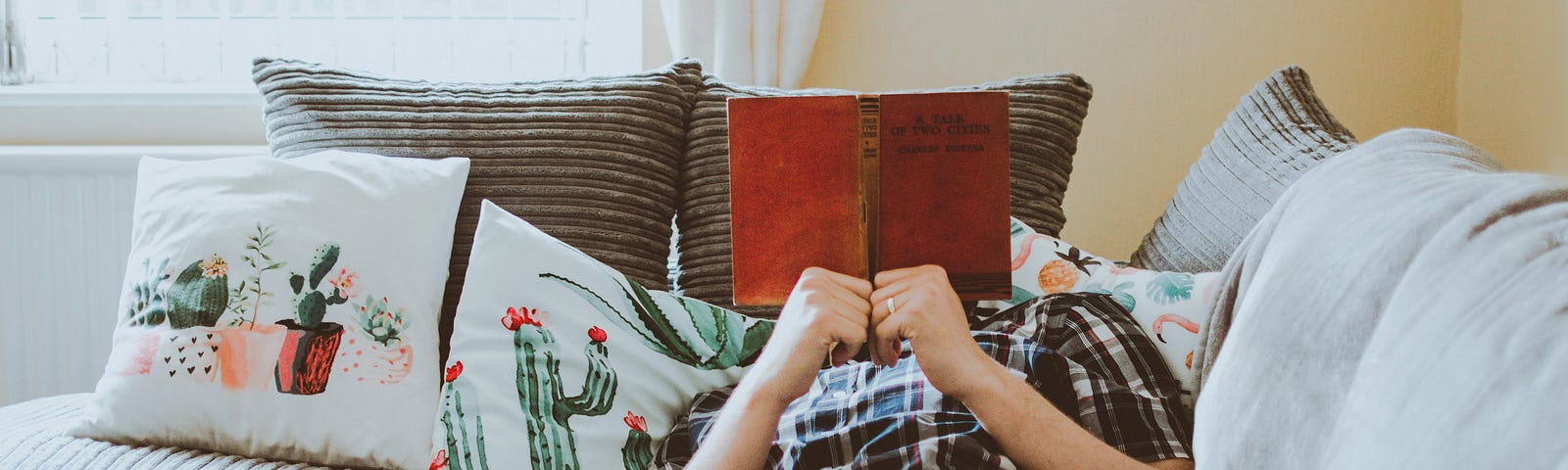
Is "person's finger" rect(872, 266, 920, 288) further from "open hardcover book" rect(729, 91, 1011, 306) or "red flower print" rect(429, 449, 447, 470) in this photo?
"red flower print" rect(429, 449, 447, 470)

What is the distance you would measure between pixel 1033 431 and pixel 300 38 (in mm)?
1769

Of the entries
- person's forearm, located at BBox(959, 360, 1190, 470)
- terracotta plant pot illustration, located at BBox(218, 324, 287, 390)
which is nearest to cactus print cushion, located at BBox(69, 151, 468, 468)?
terracotta plant pot illustration, located at BBox(218, 324, 287, 390)

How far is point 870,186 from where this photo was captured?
0.90 metres

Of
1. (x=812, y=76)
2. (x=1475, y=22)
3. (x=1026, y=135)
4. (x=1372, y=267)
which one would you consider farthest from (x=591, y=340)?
(x=1475, y=22)

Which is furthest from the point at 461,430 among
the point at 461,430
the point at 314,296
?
the point at 314,296

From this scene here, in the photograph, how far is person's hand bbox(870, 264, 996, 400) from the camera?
92cm

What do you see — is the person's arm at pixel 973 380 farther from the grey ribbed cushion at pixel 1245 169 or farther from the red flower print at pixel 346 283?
the red flower print at pixel 346 283

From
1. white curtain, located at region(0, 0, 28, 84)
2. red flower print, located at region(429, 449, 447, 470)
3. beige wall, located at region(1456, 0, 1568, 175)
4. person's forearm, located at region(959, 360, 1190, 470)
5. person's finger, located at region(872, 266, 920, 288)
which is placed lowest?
red flower print, located at region(429, 449, 447, 470)

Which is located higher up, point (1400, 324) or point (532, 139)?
point (532, 139)

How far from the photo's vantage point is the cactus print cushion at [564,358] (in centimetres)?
107

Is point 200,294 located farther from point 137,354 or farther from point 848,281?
point 848,281

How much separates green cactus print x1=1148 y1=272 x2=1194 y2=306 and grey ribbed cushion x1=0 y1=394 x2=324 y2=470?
3.13ft

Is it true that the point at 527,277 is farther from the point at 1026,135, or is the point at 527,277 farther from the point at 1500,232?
the point at 1500,232

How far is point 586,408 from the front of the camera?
3.59ft
